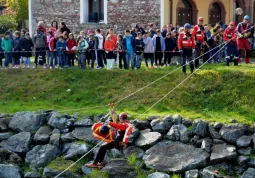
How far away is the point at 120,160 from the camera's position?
15312 mm

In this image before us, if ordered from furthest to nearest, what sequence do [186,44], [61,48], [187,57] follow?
[61,48] < [187,57] < [186,44]

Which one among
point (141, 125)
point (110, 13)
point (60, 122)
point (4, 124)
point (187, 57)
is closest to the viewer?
point (141, 125)

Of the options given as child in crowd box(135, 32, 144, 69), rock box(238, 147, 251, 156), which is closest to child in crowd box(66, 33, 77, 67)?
child in crowd box(135, 32, 144, 69)

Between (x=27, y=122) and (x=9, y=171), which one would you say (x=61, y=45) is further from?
(x=9, y=171)

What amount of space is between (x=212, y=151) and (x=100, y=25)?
Result: 603 inches

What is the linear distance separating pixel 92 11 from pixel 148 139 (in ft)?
51.4

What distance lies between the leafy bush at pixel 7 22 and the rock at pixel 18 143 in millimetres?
23819

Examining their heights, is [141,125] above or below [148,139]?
above

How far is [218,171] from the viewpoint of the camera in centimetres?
1456

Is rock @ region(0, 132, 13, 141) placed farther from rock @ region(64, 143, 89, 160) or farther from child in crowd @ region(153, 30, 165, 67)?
child in crowd @ region(153, 30, 165, 67)

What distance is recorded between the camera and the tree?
128ft

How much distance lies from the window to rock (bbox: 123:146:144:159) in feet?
48.0

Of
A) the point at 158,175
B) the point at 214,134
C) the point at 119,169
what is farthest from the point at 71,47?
the point at 158,175

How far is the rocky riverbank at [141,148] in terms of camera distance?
48.6ft
